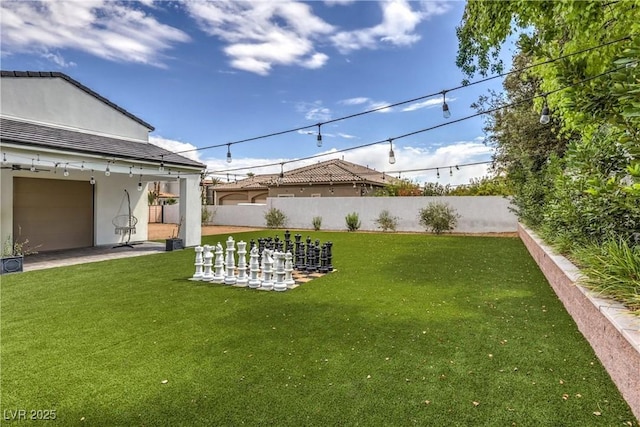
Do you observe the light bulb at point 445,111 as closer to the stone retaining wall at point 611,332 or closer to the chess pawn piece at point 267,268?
the stone retaining wall at point 611,332

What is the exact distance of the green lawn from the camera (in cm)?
278

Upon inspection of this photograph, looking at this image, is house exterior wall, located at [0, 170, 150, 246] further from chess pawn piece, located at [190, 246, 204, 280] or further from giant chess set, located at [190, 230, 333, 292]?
giant chess set, located at [190, 230, 333, 292]

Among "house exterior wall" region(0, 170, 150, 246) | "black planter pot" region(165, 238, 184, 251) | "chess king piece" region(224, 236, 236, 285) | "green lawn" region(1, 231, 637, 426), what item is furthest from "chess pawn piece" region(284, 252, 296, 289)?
"house exterior wall" region(0, 170, 150, 246)

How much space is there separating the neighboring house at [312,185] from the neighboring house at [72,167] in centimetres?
1221

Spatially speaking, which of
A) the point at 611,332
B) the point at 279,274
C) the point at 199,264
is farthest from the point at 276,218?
the point at 611,332

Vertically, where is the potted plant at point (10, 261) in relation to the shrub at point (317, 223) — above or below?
below

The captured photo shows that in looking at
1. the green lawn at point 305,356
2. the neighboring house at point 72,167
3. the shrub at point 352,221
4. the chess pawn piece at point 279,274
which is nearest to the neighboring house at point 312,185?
the shrub at point 352,221

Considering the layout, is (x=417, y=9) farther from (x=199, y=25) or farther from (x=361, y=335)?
(x=361, y=335)

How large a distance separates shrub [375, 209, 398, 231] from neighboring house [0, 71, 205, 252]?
11.0m

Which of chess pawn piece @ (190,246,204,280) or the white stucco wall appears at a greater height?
the white stucco wall

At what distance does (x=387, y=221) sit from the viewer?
20625 mm

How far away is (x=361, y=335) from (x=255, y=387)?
1.62 m

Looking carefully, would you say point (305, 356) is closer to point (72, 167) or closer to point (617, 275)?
point (617, 275)

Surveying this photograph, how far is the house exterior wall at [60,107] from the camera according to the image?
35.4 feet
